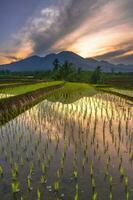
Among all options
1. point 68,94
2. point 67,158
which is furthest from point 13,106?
point 68,94

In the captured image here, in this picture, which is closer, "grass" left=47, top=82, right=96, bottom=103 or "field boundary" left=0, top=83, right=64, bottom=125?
"field boundary" left=0, top=83, right=64, bottom=125

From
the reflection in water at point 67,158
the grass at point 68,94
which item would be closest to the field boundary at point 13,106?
the reflection in water at point 67,158

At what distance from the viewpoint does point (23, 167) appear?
8.45m

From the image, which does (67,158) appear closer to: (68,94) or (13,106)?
(13,106)

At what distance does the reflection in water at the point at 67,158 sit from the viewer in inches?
275

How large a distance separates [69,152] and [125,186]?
3.16 m

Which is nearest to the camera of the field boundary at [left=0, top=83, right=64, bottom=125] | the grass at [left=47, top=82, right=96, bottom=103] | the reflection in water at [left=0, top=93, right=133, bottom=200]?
the reflection in water at [left=0, top=93, right=133, bottom=200]

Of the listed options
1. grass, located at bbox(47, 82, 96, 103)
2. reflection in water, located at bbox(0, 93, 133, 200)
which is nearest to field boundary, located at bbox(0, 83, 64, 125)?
reflection in water, located at bbox(0, 93, 133, 200)

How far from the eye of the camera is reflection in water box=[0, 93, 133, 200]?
275 inches

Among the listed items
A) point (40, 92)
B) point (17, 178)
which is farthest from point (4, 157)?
point (40, 92)

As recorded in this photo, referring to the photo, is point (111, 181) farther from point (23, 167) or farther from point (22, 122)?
point (22, 122)

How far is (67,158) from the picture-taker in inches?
373

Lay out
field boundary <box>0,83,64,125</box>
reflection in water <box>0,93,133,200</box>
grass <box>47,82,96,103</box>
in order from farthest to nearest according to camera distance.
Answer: grass <box>47,82,96,103</box> < field boundary <box>0,83,64,125</box> < reflection in water <box>0,93,133,200</box>

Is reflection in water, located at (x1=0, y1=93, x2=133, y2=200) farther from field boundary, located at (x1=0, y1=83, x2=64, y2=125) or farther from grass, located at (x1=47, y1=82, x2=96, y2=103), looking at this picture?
grass, located at (x1=47, y1=82, x2=96, y2=103)
